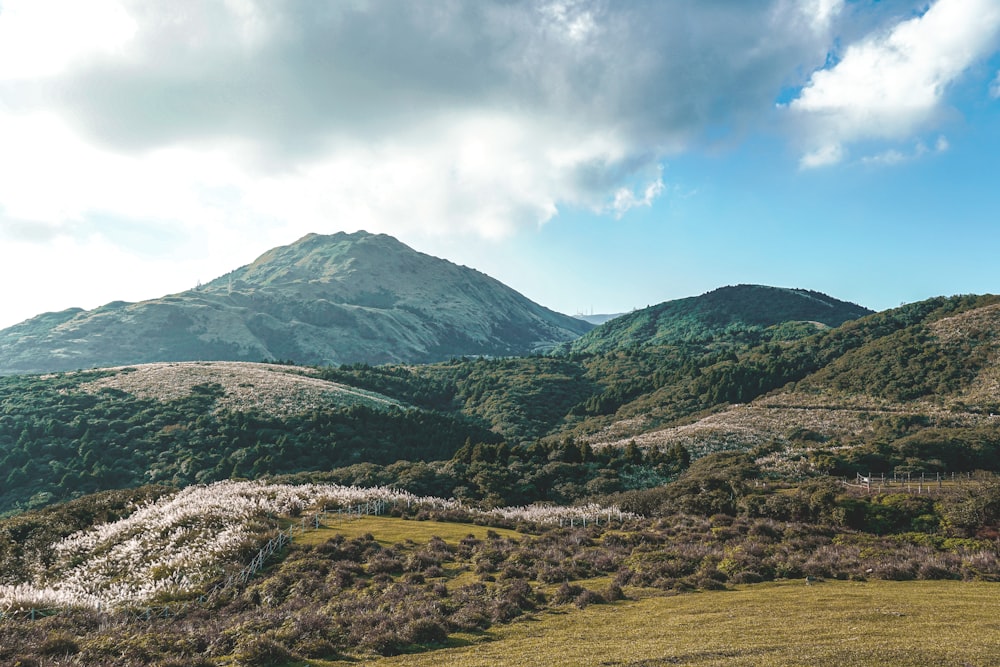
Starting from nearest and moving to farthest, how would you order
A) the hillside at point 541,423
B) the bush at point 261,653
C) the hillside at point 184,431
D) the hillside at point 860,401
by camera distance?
the bush at point 261,653, the hillside at point 860,401, the hillside at point 541,423, the hillside at point 184,431

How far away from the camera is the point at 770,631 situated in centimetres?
1515

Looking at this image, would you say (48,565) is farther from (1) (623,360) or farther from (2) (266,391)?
(1) (623,360)

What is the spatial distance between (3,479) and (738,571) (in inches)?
4003

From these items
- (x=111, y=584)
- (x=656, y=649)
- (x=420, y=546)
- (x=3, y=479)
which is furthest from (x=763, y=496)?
(x=3, y=479)

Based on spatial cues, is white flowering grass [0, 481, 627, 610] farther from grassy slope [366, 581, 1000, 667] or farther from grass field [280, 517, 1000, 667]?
grassy slope [366, 581, 1000, 667]

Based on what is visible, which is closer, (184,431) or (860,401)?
(184,431)

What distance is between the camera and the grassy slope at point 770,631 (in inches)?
519

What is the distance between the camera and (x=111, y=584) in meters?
24.4

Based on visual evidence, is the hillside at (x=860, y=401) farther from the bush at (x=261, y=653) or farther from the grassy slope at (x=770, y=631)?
the bush at (x=261, y=653)

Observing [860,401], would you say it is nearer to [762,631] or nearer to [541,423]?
[541,423]

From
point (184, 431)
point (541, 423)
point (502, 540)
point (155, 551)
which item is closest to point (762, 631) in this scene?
point (502, 540)

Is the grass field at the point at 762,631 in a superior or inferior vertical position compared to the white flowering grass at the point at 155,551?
superior

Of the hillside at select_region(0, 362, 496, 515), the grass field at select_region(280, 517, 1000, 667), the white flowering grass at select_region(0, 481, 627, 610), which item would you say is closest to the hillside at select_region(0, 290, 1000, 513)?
A: the hillside at select_region(0, 362, 496, 515)

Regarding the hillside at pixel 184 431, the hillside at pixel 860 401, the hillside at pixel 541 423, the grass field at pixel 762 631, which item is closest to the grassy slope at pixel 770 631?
the grass field at pixel 762 631
